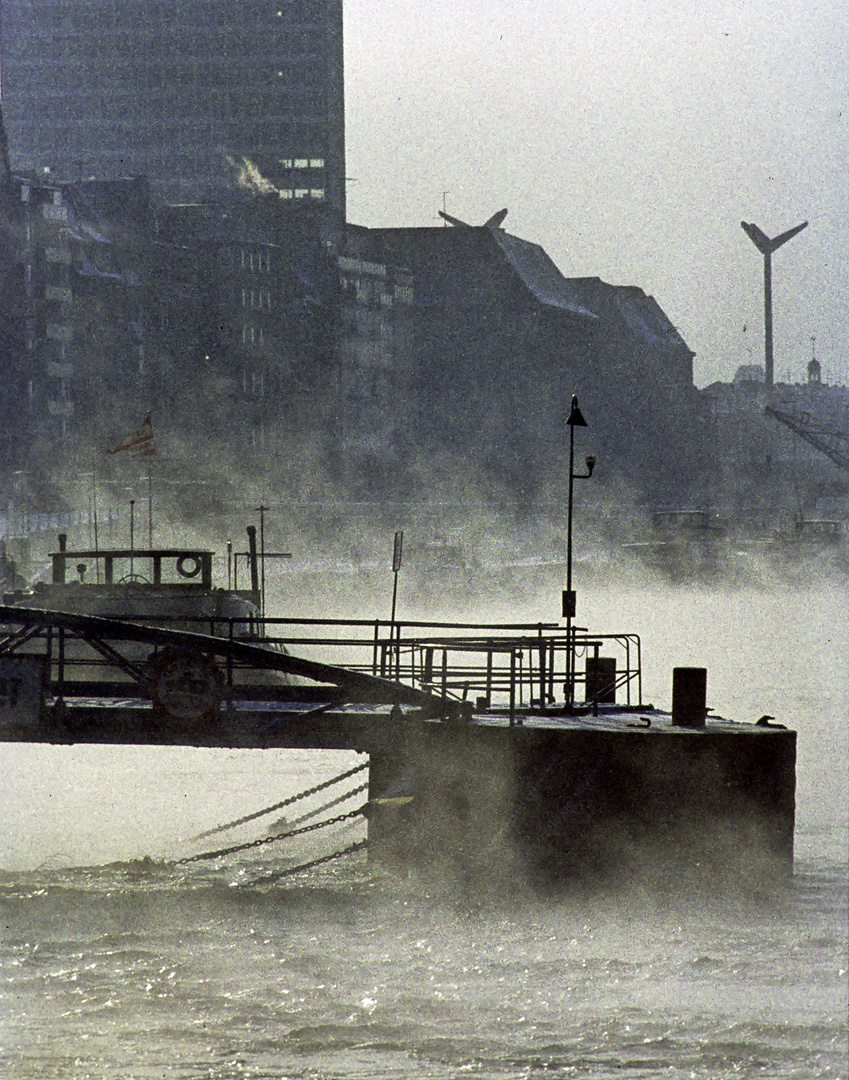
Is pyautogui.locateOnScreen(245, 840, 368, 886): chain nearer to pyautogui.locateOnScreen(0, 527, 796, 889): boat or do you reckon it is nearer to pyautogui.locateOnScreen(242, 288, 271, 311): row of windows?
pyautogui.locateOnScreen(0, 527, 796, 889): boat

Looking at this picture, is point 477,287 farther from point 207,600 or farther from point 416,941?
point 416,941

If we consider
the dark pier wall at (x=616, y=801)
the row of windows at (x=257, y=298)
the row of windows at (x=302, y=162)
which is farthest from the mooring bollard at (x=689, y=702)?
the row of windows at (x=302, y=162)

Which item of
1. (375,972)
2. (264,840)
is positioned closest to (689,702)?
(375,972)

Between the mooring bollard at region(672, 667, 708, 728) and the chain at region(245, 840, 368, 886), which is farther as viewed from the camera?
the chain at region(245, 840, 368, 886)

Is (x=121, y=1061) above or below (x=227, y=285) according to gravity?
below

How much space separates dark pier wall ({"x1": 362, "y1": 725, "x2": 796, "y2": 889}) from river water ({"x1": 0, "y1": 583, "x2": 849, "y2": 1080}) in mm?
533

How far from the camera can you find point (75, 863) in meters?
33.5

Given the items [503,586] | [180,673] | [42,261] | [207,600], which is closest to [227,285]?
[42,261]

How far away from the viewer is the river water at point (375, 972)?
71.6 feet

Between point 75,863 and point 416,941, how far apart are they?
9.56 meters

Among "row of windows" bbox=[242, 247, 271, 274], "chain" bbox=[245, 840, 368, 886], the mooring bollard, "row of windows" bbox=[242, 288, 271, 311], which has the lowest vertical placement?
"chain" bbox=[245, 840, 368, 886]

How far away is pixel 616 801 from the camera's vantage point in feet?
86.2

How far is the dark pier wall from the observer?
85.6 feet

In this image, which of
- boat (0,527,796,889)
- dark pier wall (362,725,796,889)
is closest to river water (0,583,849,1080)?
dark pier wall (362,725,796,889)
